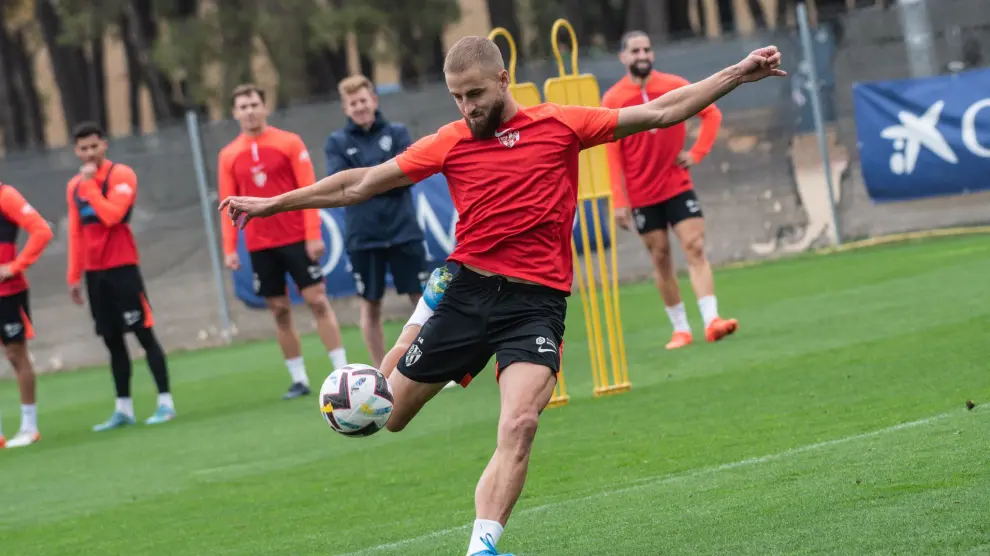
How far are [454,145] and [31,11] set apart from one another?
40435 millimetres

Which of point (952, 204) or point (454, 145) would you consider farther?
point (952, 204)

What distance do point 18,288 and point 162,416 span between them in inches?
60.5

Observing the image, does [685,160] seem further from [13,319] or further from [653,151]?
[13,319]

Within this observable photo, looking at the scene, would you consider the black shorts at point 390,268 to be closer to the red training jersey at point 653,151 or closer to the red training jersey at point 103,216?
the red training jersey at point 653,151

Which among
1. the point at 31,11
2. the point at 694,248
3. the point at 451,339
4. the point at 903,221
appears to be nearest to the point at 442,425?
the point at 694,248

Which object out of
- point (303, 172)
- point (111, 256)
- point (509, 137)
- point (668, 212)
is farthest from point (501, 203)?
point (111, 256)

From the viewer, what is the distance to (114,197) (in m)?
12.7

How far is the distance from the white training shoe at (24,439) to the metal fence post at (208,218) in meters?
7.34

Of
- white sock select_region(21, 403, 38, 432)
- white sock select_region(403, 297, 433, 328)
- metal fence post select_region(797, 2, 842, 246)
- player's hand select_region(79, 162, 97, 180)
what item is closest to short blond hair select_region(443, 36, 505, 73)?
white sock select_region(403, 297, 433, 328)

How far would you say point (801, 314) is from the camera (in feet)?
45.5

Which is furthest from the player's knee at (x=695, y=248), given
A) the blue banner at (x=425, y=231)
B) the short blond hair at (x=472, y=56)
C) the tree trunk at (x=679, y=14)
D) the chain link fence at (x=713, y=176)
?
the tree trunk at (x=679, y=14)

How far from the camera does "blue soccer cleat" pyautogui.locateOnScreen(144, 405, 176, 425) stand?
13.0 metres

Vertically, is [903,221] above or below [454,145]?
below

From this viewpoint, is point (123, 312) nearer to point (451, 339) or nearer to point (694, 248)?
point (694, 248)
